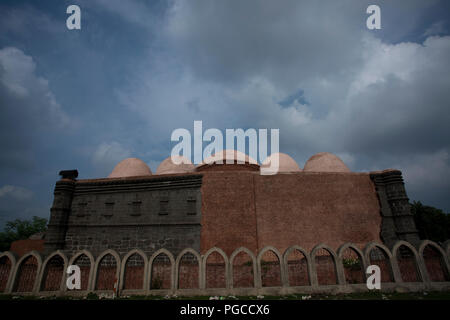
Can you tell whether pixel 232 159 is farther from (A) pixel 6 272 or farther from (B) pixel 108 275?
(A) pixel 6 272

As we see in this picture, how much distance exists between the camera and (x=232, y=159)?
18594 millimetres

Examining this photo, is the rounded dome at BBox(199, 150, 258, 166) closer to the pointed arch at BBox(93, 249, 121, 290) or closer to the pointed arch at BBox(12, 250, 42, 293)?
the pointed arch at BBox(93, 249, 121, 290)

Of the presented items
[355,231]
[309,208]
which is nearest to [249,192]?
[309,208]

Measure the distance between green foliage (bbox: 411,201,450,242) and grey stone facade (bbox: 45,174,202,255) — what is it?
28821 millimetres

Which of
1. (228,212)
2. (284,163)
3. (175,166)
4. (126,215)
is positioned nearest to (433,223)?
(284,163)

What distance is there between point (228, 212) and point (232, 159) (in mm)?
4921

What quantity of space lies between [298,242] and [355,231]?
11.6ft

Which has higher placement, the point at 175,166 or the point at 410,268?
the point at 175,166

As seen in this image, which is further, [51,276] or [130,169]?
[130,169]

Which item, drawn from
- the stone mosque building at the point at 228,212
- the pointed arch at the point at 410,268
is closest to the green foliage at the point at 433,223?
the stone mosque building at the point at 228,212

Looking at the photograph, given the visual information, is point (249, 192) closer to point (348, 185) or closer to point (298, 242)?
point (298, 242)

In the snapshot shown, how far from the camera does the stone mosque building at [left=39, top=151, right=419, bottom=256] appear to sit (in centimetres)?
1441

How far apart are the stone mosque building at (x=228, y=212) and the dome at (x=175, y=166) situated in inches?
180

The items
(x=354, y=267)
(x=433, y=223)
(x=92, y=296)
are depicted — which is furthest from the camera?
(x=433, y=223)
